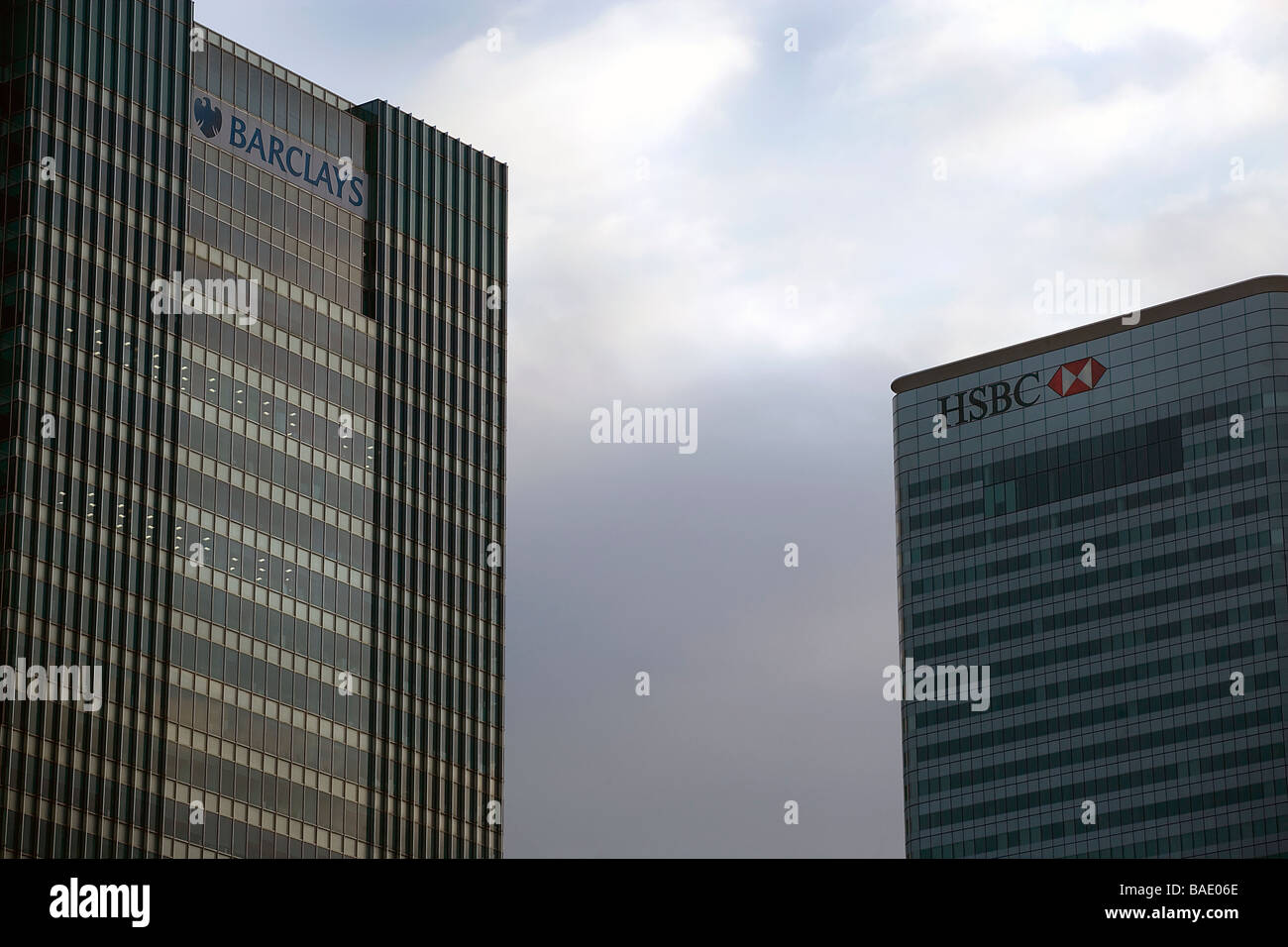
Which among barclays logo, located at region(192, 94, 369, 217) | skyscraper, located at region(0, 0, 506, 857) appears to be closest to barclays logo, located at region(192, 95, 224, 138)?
barclays logo, located at region(192, 94, 369, 217)

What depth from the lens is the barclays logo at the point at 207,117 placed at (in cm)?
14600

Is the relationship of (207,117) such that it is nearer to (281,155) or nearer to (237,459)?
(281,155)

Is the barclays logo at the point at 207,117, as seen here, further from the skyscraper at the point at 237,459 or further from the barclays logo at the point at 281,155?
the skyscraper at the point at 237,459

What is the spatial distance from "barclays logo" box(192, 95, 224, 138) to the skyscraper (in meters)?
0.31

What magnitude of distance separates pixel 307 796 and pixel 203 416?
84.6ft

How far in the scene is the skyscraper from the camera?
13038 cm

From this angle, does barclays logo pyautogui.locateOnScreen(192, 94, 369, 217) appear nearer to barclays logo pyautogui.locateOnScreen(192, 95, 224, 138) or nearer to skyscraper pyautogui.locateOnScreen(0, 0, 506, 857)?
barclays logo pyautogui.locateOnScreen(192, 95, 224, 138)

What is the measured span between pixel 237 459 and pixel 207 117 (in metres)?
23.6

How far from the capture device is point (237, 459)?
142500 millimetres

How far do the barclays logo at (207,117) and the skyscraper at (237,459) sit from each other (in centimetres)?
31
